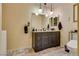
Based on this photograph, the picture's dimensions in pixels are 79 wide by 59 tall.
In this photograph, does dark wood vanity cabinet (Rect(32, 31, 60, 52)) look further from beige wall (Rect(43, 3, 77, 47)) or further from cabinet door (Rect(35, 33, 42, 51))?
beige wall (Rect(43, 3, 77, 47))

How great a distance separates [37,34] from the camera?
3463 mm

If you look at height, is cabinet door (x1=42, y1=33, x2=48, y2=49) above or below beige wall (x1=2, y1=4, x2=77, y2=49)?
below

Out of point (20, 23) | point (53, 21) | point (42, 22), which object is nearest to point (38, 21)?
point (42, 22)

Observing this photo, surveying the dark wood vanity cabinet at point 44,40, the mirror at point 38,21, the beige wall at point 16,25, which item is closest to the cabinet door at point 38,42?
the dark wood vanity cabinet at point 44,40

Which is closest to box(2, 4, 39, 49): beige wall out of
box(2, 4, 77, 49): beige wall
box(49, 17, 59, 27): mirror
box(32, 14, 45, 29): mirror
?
box(2, 4, 77, 49): beige wall

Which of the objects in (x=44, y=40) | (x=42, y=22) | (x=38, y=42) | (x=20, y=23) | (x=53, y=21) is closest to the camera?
(x=42, y=22)

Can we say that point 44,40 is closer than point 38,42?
Yes

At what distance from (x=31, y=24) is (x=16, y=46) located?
569mm

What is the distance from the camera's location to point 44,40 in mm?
3238

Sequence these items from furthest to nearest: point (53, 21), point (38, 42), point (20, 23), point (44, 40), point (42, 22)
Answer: point (38, 42) → point (44, 40) → point (20, 23) → point (53, 21) → point (42, 22)

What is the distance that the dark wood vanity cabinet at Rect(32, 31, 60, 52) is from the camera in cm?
302

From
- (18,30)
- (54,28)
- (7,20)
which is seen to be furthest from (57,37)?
(7,20)

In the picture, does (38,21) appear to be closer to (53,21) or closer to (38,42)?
Result: (53,21)

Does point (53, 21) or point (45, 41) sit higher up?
point (53, 21)
